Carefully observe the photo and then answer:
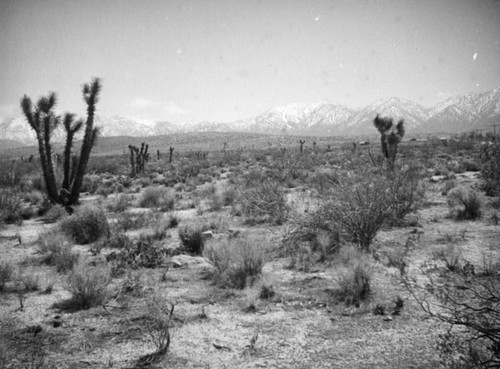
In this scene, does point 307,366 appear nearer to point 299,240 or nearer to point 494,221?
point 299,240

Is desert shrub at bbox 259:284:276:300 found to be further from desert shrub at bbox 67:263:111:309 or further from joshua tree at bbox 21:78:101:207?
joshua tree at bbox 21:78:101:207

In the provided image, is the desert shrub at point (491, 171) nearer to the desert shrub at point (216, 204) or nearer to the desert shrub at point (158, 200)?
the desert shrub at point (216, 204)

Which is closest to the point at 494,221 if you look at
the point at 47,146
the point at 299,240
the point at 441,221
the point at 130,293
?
the point at 441,221

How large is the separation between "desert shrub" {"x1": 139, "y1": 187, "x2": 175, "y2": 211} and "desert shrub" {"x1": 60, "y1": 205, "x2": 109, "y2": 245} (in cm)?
372

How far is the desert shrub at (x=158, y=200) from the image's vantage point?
12.6 meters

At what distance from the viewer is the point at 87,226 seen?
847 cm

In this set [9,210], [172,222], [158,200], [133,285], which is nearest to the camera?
[133,285]

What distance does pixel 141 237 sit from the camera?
25.7ft

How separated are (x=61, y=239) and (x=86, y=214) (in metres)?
1.16

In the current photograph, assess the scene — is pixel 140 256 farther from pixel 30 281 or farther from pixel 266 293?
pixel 266 293

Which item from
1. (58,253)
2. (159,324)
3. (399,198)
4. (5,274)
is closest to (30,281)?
(5,274)

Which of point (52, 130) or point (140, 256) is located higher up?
point (52, 130)

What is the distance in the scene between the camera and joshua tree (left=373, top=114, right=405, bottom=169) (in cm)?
1964

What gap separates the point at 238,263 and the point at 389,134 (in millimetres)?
17212
